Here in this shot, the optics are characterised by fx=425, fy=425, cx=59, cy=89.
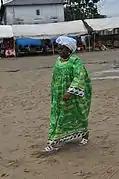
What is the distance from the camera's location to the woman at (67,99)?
539cm

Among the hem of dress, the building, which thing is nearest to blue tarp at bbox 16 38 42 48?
the building

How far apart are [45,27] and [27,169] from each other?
37.3m

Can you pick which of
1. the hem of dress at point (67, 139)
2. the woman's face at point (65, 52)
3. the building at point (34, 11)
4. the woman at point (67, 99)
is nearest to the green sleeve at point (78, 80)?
the woman at point (67, 99)

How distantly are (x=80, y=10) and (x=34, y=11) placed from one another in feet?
26.3

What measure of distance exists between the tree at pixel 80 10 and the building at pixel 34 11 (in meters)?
2.75

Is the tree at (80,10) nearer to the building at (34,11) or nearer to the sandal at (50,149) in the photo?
the building at (34,11)

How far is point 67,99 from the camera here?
211 inches

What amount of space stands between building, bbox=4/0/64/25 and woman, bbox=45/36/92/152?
6817cm

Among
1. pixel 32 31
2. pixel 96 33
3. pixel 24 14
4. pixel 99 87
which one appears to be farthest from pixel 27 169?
pixel 24 14

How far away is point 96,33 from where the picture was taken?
4428 centimetres

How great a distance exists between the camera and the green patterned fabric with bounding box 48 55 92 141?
5398 mm

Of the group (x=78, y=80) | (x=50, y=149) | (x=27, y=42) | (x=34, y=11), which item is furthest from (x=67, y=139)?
(x=34, y=11)

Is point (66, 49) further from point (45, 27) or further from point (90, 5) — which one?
point (90, 5)

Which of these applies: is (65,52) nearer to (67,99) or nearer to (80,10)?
(67,99)
